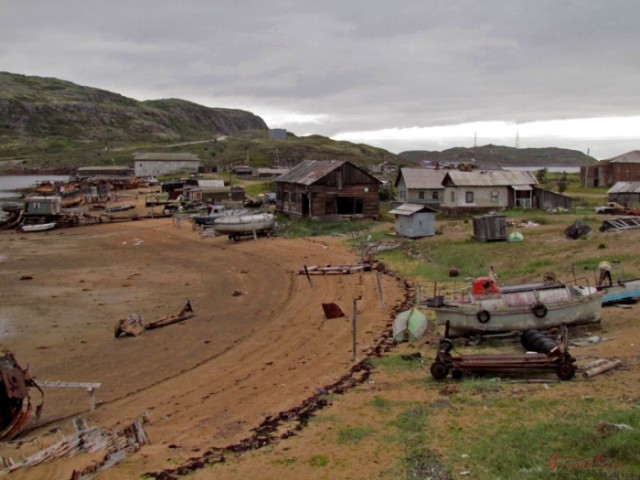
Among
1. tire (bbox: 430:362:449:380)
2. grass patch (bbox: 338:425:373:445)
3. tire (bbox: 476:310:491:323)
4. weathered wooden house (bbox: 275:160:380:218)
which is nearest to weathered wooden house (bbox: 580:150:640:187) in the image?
weathered wooden house (bbox: 275:160:380:218)

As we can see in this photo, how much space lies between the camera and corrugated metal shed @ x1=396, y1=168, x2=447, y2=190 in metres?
50.1

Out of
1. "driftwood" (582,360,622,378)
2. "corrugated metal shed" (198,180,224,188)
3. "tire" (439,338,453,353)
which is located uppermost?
"corrugated metal shed" (198,180,224,188)

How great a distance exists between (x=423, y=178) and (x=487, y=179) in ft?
17.2

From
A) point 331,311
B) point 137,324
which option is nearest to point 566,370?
point 331,311

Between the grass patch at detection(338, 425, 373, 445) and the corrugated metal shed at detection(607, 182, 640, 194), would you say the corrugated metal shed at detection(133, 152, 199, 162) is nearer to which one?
the corrugated metal shed at detection(607, 182, 640, 194)

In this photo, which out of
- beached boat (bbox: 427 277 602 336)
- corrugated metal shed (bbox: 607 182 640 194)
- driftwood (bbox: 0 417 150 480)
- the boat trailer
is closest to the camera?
driftwood (bbox: 0 417 150 480)

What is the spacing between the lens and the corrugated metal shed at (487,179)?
4747 cm

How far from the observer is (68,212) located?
62.2m

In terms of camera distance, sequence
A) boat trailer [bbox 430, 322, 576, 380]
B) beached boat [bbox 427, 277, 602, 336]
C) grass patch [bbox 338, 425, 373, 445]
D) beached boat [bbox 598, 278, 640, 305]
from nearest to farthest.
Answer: grass patch [bbox 338, 425, 373, 445], boat trailer [bbox 430, 322, 576, 380], beached boat [bbox 427, 277, 602, 336], beached boat [bbox 598, 278, 640, 305]

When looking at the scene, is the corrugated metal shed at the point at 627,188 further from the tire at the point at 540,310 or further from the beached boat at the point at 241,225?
the tire at the point at 540,310

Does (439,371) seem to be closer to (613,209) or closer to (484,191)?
(613,209)

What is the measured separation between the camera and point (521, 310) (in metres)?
16.9

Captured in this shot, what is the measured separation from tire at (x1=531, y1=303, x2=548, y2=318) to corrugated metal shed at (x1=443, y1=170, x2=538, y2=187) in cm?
3135

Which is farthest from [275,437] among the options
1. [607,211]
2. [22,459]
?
[607,211]
